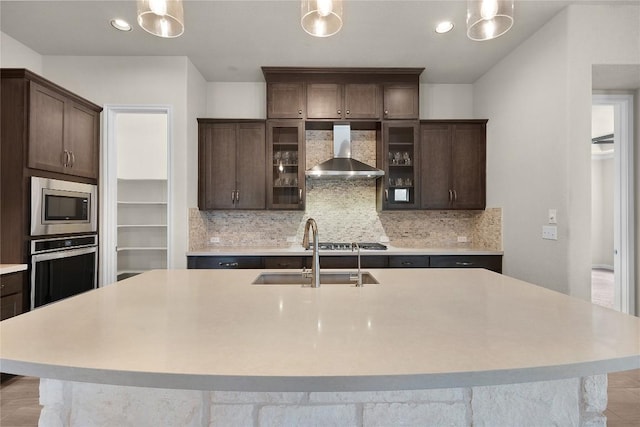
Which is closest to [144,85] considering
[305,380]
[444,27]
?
[444,27]

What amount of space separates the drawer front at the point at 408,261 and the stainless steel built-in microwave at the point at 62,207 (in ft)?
10.1

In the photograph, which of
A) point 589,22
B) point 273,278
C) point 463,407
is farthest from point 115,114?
point 589,22

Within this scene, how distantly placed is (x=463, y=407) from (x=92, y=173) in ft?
12.3

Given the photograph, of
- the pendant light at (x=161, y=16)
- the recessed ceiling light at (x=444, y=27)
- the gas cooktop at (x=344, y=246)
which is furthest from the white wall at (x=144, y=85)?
the recessed ceiling light at (x=444, y=27)

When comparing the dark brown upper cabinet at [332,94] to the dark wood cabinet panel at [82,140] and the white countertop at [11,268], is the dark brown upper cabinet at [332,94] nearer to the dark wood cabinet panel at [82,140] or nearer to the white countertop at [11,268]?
the dark wood cabinet panel at [82,140]

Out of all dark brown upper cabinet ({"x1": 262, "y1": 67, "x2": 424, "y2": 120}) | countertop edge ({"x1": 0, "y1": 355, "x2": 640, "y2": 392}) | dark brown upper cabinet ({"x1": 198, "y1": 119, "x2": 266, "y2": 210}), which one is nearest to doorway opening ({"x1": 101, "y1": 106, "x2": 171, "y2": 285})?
dark brown upper cabinet ({"x1": 198, "y1": 119, "x2": 266, "y2": 210})

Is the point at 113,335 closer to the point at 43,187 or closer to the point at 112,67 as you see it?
the point at 43,187

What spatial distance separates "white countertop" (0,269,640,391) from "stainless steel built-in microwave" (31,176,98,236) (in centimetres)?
187

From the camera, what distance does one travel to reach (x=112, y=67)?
3467mm

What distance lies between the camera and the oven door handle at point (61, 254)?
270 cm

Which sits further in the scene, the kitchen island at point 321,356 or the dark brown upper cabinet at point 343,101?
the dark brown upper cabinet at point 343,101

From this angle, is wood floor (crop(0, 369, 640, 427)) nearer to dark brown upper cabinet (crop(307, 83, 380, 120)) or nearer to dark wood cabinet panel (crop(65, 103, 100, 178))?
dark wood cabinet panel (crop(65, 103, 100, 178))

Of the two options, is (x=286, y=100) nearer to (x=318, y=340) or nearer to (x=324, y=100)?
(x=324, y=100)

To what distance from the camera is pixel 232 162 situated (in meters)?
3.78
